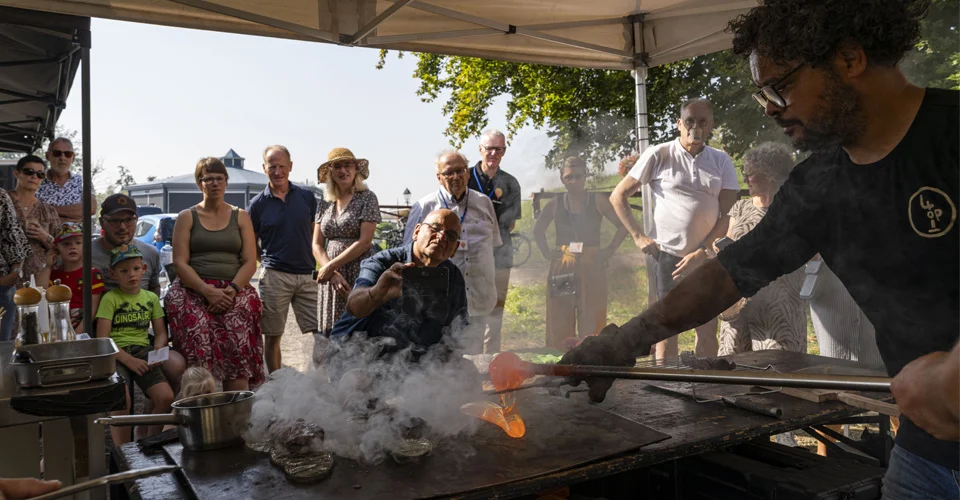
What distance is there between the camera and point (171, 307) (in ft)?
14.5

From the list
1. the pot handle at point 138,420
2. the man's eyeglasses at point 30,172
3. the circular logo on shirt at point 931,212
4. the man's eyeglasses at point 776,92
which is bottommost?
the pot handle at point 138,420

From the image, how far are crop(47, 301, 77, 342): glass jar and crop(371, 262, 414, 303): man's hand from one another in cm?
140

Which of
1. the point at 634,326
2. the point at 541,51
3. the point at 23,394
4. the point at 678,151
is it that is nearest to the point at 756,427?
the point at 634,326

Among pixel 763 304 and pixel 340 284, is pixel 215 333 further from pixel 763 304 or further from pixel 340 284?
pixel 763 304

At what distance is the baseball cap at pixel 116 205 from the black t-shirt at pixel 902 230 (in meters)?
4.38

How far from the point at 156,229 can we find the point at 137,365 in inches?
395

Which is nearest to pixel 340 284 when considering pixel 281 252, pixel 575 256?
pixel 281 252

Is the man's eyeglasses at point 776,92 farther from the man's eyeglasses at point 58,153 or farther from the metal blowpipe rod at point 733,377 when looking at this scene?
the man's eyeglasses at point 58,153

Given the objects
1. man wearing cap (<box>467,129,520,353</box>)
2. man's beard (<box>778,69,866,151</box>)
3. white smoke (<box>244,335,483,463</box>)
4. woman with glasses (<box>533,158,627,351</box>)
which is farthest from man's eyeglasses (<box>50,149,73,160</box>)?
man's beard (<box>778,69,866,151</box>)

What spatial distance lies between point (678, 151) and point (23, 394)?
4.60 meters

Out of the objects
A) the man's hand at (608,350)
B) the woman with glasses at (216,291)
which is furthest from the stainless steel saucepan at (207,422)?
the woman with glasses at (216,291)

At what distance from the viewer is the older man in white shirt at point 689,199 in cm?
514

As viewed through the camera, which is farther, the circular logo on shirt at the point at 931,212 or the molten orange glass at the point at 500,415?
the molten orange glass at the point at 500,415

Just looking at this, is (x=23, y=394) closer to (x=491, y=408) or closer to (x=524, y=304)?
(x=491, y=408)
